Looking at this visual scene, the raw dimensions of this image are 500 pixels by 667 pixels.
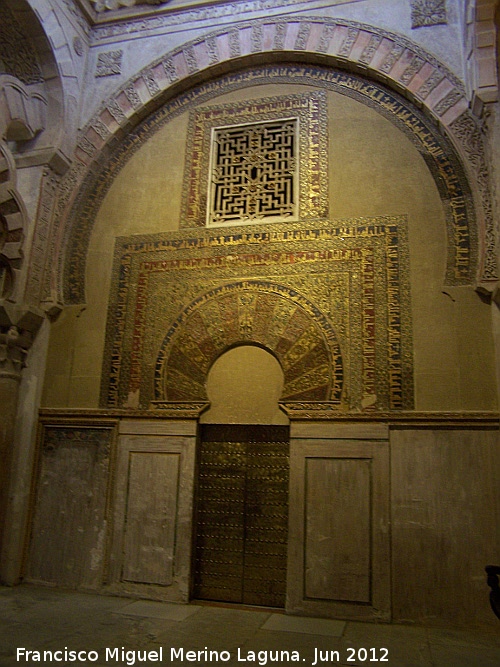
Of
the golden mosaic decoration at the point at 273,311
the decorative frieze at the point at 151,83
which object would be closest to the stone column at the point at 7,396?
the golden mosaic decoration at the point at 273,311

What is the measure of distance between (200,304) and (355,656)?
123 inches

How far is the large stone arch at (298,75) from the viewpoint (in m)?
4.98

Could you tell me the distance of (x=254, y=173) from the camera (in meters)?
5.71

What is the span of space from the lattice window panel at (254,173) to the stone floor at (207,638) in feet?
11.3

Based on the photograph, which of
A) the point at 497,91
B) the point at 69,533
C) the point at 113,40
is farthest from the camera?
the point at 113,40

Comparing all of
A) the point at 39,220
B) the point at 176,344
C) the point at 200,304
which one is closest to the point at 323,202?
the point at 200,304

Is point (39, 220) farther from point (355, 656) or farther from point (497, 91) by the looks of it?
point (355, 656)

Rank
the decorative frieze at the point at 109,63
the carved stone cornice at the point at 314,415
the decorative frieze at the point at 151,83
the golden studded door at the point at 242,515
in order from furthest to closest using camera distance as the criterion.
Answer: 1. the decorative frieze at the point at 109,63
2. the decorative frieze at the point at 151,83
3. the golden studded door at the point at 242,515
4. the carved stone cornice at the point at 314,415

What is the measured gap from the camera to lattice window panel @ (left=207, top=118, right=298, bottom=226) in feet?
18.1

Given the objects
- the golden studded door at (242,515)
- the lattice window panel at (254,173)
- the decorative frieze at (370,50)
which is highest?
the decorative frieze at (370,50)

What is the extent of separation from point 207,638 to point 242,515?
4.03ft

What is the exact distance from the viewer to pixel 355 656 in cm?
354

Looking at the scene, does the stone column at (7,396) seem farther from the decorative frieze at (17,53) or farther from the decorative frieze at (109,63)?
the decorative frieze at (109,63)

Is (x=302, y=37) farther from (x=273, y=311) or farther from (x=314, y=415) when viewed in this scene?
(x=314, y=415)
